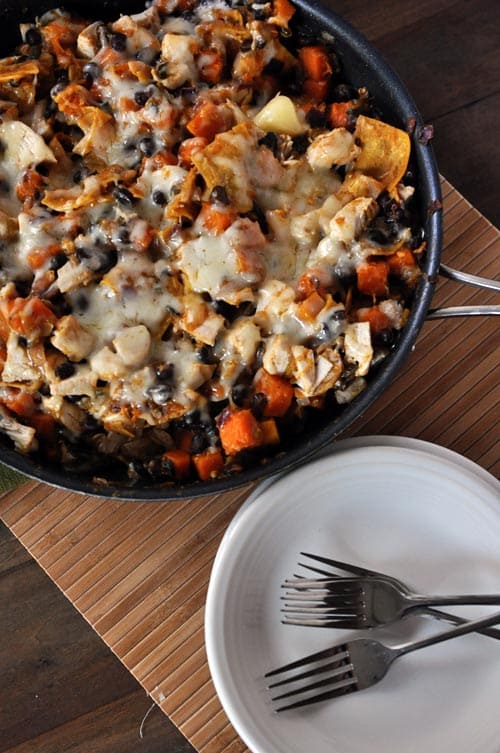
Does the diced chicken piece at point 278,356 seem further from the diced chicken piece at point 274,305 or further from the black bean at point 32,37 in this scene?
the black bean at point 32,37

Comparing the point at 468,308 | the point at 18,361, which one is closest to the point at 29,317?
the point at 18,361

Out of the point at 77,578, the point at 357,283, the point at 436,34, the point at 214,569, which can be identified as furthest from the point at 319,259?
the point at 436,34

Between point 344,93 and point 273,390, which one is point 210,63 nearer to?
point 344,93

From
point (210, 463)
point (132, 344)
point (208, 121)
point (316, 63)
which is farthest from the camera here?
point (316, 63)

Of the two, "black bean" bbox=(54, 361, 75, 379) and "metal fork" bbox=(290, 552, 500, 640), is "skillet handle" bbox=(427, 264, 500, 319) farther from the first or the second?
"black bean" bbox=(54, 361, 75, 379)

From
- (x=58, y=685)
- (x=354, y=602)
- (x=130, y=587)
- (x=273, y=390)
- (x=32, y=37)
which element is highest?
(x=32, y=37)

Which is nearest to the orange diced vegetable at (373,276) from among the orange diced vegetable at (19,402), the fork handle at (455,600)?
the fork handle at (455,600)

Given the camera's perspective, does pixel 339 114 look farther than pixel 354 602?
Yes
